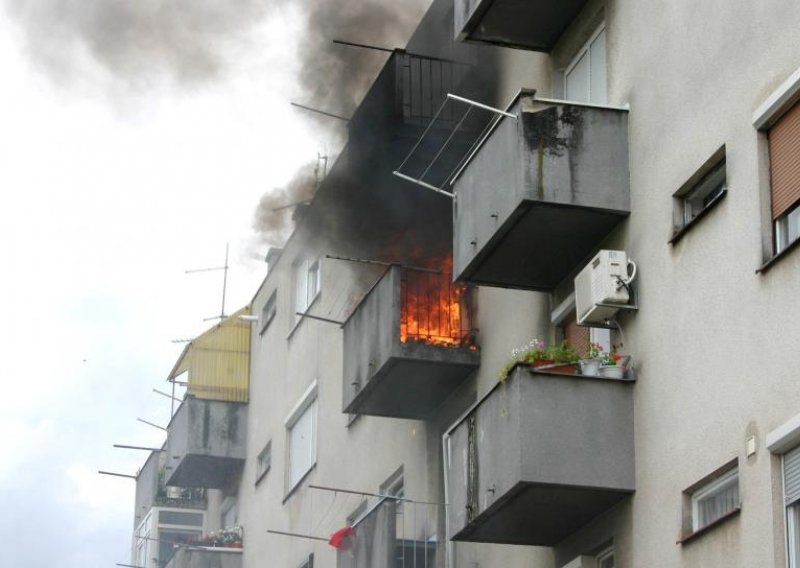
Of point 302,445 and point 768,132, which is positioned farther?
point 302,445

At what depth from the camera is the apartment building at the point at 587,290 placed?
14711 mm

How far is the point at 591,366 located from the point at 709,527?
278 cm

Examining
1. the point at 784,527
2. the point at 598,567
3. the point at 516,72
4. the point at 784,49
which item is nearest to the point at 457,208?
the point at 516,72

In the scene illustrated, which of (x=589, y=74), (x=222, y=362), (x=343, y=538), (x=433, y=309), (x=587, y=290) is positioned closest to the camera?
(x=587, y=290)

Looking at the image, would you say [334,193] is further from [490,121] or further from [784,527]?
[784,527]

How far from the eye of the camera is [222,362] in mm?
37000

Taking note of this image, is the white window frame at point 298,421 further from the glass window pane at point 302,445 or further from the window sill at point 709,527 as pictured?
the window sill at point 709,527

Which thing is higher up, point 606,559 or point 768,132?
point 768,132

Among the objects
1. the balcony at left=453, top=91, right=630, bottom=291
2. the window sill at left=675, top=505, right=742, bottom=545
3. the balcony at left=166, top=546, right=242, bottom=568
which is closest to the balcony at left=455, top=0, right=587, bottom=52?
the balcony at left=453, top=91, right=630, bottom=291

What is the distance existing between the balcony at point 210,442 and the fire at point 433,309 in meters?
13.7

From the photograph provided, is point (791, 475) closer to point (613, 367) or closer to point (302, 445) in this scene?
point (613, 367)

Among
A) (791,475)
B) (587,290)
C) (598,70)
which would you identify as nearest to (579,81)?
(598,70)

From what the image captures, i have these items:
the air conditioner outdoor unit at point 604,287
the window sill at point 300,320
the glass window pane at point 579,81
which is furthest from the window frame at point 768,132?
the window sill at point 300,320

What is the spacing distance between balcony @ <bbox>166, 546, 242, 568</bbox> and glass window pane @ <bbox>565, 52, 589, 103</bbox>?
54.2ft
